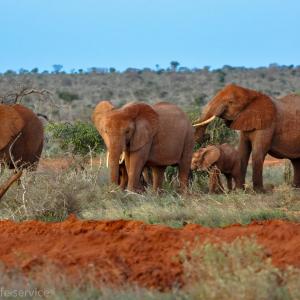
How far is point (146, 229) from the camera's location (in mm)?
9711

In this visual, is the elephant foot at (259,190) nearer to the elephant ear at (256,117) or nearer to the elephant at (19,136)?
the elephant ear at (256,117)

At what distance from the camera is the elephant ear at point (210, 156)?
787 inches

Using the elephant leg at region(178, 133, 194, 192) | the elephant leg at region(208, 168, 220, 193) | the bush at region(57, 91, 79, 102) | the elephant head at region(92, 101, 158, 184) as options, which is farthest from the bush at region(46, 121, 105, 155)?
the bush at region(57, 91, 79, 102)

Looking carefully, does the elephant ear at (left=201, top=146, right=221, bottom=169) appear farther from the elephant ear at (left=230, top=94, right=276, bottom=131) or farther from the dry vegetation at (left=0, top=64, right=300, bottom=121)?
the dry vegetation at (left=0, top=64, right=300, bottom=121)

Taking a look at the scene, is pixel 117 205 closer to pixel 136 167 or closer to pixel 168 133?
pixel 136 167

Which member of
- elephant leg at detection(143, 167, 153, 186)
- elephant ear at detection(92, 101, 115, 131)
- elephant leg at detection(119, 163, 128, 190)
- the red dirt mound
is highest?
elephant ear at detection(92, 101, 115, 131)

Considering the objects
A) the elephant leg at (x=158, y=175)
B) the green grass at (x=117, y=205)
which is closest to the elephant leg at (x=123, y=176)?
the elephant leg at (x=158, y=175)

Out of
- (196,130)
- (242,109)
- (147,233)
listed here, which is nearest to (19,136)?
(196,130)

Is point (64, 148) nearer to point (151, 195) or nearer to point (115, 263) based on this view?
point (151, 195)

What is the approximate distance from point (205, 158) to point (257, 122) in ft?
→ 7.36

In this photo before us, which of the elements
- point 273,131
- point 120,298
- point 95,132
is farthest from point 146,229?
point 95,132

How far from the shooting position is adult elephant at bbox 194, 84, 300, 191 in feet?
59.9

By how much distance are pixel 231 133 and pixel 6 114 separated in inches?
350

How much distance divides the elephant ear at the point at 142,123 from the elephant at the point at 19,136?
5.81ft
